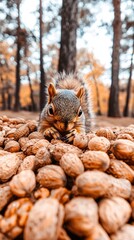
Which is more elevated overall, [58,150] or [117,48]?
[117,48]

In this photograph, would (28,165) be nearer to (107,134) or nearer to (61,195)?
(61,195)

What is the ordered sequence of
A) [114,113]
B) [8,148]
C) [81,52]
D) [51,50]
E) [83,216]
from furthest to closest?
[81,52] < [51,50] < [114,113] < [8,148] < [83,216]

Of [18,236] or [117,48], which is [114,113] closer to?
[117,48]

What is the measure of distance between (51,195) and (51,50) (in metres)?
10.7

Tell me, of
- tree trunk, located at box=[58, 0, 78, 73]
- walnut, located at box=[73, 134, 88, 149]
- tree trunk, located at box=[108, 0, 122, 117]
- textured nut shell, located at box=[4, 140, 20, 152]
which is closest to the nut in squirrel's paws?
walnut, located at box=[73, 134, 88, 149]

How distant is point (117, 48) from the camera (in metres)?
5.50

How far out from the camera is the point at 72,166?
2.59 ft

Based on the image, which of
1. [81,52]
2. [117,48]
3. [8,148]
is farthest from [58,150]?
[81,52]

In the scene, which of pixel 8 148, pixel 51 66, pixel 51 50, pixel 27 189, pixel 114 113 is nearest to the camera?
pixel 27 189

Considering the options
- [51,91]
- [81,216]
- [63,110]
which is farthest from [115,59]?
[81,216]

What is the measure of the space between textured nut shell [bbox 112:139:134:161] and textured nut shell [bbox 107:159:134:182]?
5 cm

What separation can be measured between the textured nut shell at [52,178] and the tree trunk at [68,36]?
248 cm

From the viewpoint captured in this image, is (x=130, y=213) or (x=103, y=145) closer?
(x=130, y=213)

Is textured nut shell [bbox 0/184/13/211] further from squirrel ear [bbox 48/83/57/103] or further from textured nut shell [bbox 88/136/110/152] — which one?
squirrel ear [bbox 48/83/57/103]
